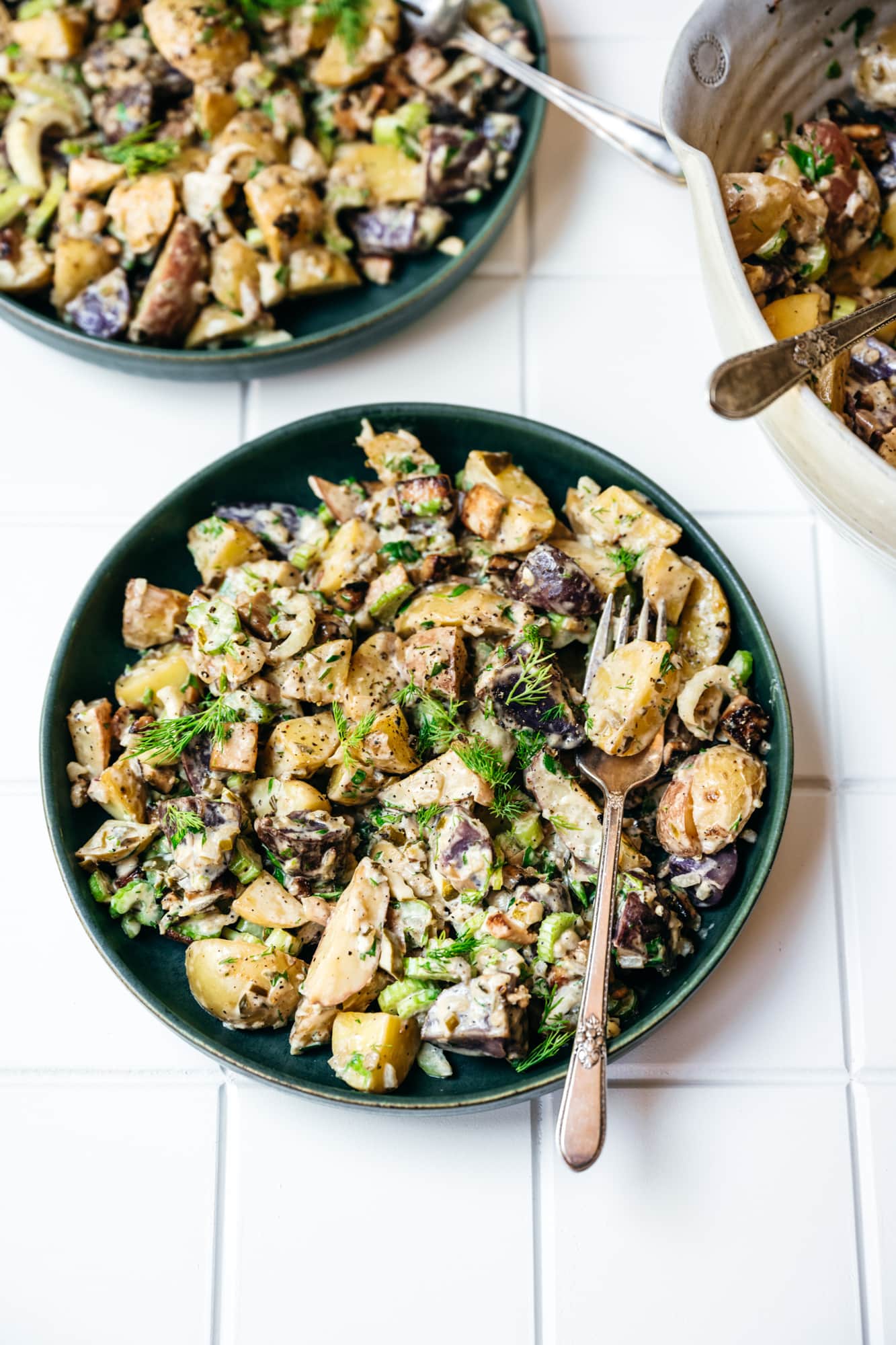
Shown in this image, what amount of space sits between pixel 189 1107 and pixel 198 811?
35 cm

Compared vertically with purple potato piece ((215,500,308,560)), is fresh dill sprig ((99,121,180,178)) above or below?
above

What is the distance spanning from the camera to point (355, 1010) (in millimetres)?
1210

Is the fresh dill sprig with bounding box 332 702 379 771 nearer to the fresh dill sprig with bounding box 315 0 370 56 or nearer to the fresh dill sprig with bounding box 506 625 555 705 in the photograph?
the fresh dill sprig with bounding box 506 625 555 705

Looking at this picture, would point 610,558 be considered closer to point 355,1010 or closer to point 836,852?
point 836,852

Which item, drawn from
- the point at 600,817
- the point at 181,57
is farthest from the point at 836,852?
the point at 181,57

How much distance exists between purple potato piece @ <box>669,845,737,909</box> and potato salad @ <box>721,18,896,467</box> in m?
0.47

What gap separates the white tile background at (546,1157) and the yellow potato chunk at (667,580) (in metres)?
0.21

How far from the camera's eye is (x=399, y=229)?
4.93 feet

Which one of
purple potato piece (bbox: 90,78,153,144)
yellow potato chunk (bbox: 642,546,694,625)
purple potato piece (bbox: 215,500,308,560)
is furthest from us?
purple potato piece (bbox: 90,78,153,144)

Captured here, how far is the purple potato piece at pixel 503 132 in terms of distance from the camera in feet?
5.02

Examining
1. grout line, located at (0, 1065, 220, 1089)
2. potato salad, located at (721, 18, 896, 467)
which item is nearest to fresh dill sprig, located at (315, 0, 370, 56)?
potato salad, located at (721, 18, 896, 467)

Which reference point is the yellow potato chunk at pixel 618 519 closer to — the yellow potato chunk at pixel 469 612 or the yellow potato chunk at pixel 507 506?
the yellow potato chunk at pixel 507 506

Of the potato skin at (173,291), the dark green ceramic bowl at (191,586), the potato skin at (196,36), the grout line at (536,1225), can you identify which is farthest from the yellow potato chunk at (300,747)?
the potato skin at (196,36)

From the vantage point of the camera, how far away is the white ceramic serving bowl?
46.6 inches
